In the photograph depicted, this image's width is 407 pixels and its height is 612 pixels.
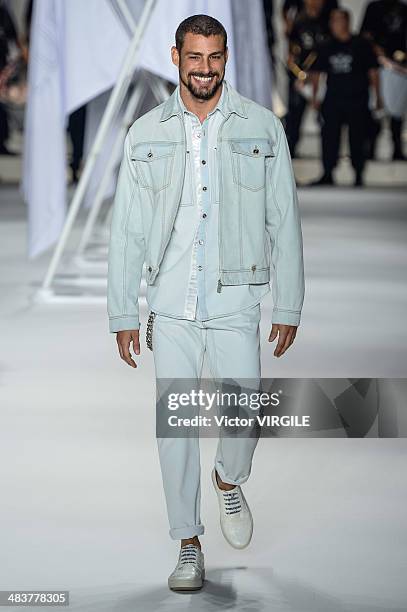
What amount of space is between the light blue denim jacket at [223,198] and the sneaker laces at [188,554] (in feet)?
1.56

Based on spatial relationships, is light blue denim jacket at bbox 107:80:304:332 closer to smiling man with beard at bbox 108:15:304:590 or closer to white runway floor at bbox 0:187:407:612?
smiling man with beard at bbox 108:15:304:590

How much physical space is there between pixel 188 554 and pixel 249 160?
2.68ft

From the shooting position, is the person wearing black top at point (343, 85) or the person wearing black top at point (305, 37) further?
the person wearing black top at point (305, 37)

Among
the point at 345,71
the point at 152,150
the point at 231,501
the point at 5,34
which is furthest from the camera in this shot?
the point at 5,34

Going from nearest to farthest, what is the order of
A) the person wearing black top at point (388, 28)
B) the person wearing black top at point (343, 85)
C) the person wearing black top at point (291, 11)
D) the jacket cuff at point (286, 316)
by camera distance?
the jacket cuff at point (286, 316)
the person wearing black top at point (343, 85)
the person wearing black top at point (388, 28)
the person wearing black top at point (291, 11)

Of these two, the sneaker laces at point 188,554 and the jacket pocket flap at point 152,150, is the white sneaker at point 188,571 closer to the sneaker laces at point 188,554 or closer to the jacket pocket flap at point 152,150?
the sneaker laces at point 188,554

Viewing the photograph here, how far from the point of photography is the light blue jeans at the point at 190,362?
3562 millimetres

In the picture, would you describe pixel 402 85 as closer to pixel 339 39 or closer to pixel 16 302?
pixel 339 39

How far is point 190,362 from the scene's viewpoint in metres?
3.58

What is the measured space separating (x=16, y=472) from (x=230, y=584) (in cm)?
115

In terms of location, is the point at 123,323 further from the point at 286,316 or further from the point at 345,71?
the point at 345,71

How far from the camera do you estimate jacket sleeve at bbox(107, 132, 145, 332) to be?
3.57 m

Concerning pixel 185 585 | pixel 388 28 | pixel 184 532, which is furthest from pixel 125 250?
pixel 388 28

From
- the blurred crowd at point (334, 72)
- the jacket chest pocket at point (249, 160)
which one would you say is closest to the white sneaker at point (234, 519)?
the jacket chest pocket at point (249, 160)
